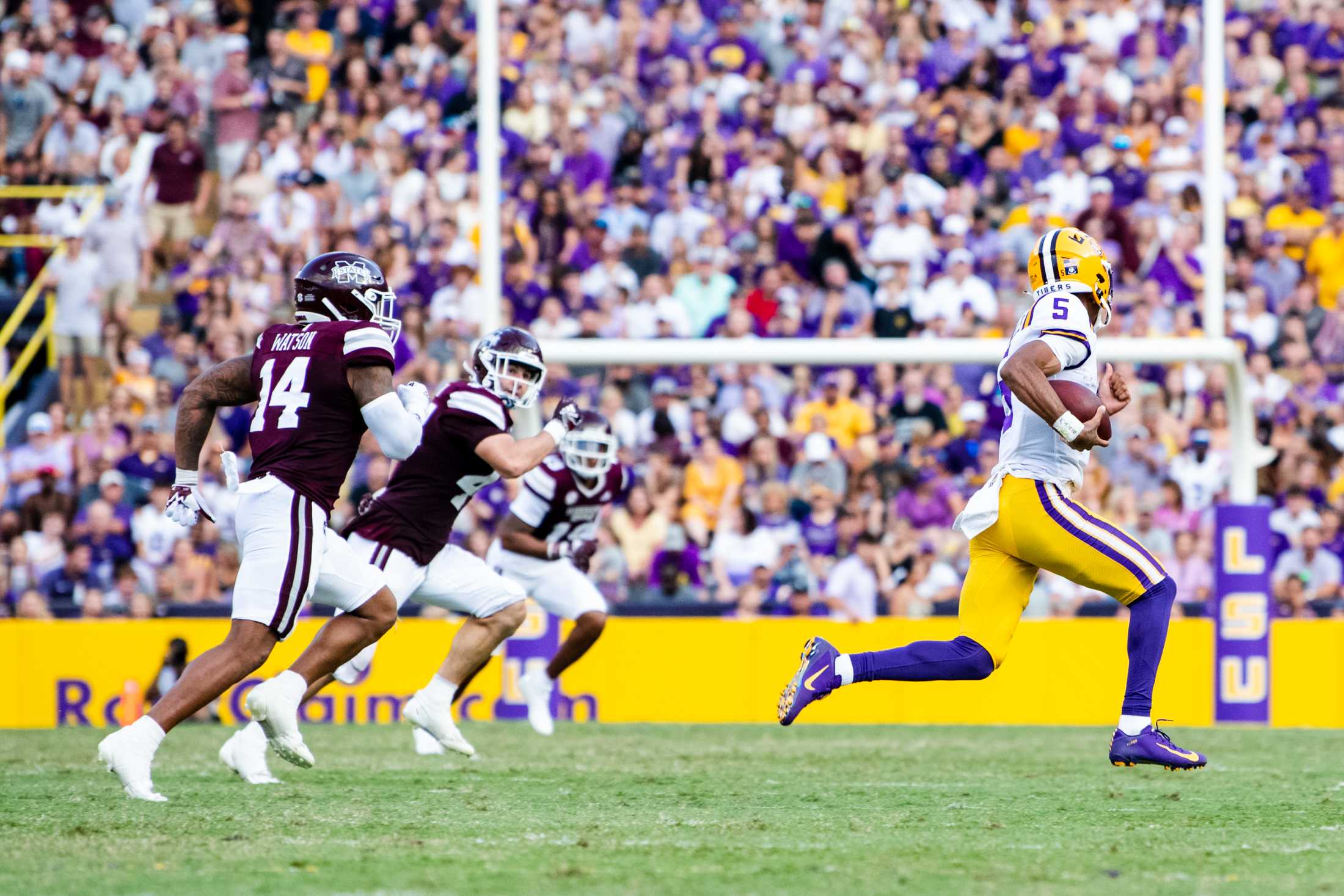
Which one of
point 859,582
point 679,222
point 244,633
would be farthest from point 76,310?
point 244,633

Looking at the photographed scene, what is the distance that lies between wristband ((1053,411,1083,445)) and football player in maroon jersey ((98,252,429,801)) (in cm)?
217

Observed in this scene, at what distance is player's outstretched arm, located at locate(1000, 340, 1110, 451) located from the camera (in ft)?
21.4

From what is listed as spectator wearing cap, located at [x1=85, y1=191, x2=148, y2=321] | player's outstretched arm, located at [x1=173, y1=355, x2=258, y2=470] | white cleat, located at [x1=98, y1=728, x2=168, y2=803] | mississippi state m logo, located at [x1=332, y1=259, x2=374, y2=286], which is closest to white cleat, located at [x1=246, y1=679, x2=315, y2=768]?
white cleat, located at [x1=98, y1=728, x2=168, y2=803]

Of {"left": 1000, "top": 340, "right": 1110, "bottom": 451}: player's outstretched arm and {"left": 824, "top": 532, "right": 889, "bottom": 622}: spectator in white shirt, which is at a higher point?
{"left": 1000, "top": 340, "right": 1110, "bottom": 451}: player's outstretched arm

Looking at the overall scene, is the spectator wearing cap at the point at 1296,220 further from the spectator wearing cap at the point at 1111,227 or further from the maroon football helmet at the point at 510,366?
the maroon football helmet at the point at 510,366

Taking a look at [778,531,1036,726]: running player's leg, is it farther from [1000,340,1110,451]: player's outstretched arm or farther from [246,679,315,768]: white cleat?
[246,679,315,768]: white cleat

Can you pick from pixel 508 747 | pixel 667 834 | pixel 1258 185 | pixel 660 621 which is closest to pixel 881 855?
pixel 667 834

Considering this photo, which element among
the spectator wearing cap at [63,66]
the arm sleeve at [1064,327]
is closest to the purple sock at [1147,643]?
the arm sleeve at [1064,327]

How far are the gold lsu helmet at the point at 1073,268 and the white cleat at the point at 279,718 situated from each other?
9.92ft

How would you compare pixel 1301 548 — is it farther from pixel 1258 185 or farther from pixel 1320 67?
pixel 1320 67

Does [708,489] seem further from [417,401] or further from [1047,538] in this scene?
[1047,538]

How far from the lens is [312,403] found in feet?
21.7

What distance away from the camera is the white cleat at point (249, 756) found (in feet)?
23.7

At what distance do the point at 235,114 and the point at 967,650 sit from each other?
1088 cm
